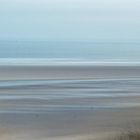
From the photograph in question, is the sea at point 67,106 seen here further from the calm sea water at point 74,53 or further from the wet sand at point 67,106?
the calm sea water at point 74,53

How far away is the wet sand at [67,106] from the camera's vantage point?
11.1 meters

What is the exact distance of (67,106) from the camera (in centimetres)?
1466

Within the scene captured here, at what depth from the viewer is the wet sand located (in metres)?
11.1

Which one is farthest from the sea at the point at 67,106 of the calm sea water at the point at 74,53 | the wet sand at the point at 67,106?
the calm sea water at the point at 74,53

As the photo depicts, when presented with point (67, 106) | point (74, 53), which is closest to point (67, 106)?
point (67, 106)

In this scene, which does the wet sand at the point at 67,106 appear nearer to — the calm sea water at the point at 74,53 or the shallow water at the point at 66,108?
the shallow water at the point at 66,108

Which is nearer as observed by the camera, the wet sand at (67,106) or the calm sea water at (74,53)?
the wet sand at (67,106)

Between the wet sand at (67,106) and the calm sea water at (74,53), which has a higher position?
the wet sand at (67,106)

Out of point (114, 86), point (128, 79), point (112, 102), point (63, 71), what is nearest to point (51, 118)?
point (112, 102)

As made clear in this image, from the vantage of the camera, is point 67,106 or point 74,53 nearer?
point 67,106

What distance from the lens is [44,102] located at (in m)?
15.4

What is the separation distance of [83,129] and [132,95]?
6.25m

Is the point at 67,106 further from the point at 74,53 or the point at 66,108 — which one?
the point at 74,53

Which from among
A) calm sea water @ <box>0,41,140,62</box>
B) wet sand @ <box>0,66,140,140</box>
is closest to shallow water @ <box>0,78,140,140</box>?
wet sand @ <box>0,66,140,140</box>
